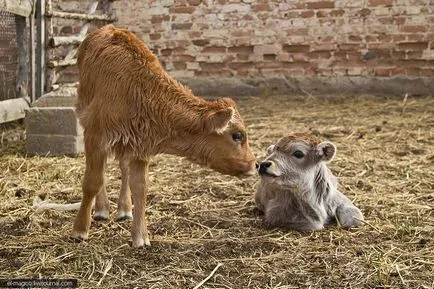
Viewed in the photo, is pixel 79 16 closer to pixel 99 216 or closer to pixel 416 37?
pixel 99 216

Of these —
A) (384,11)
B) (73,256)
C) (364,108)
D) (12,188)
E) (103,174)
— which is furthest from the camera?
(384,11)

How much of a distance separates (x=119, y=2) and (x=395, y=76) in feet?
16.3

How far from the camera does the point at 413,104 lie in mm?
10227

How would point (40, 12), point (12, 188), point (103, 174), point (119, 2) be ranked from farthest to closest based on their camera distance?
point (119, 2)
point (40, 12)
point (12, 188)
point (103, 174)

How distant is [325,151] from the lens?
4.95 metres

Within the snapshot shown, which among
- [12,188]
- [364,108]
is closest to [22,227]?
[12,188]

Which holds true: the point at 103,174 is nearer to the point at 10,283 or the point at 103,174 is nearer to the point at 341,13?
the point at 10,283

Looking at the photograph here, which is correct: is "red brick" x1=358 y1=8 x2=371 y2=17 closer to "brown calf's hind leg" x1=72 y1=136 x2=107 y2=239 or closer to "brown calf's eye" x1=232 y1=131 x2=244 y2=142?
"brown calf's eye" x1=232 y1=131 x2=244 y2=142

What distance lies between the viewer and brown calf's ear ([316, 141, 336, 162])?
193 inches

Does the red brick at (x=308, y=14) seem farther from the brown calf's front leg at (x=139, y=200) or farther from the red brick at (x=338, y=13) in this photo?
the brown calf's front leg at (x=139, y=200)

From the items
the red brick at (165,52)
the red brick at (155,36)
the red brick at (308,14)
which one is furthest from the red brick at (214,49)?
the red brick at (308,14)

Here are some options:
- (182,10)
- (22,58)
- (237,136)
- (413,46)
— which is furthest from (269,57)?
(237,136)

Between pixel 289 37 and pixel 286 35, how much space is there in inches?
2.5

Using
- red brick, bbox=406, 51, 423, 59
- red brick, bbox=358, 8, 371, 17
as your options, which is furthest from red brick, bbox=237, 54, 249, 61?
red brick, bbox=406, 51, 423, 59
